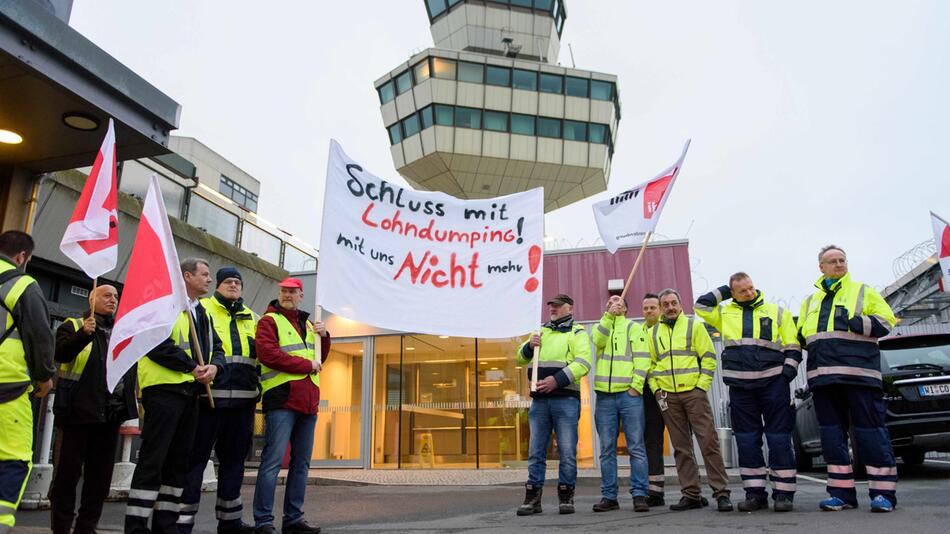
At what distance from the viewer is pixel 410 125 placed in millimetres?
36500

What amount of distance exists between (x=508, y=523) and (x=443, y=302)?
1955 mm

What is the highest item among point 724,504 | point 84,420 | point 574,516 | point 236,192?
point 236,192

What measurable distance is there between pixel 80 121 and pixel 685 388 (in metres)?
6.55

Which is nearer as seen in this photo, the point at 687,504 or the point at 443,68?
the point at 687,504

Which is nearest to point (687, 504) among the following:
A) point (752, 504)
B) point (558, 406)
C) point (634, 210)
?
point (752, 504)

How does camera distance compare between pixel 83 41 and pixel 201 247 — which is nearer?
pixel 83 41

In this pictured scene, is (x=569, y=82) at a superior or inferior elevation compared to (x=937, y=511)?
superior

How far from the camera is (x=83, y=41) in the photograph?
21.3 feet

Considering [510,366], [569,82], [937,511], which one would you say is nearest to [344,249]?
[937,511]

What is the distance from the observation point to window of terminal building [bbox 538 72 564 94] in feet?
119

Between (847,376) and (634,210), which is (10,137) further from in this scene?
(847,376)

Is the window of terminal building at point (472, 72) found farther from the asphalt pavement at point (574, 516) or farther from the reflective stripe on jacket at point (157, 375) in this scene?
the reflective stripe on jacket at point (157, 375)

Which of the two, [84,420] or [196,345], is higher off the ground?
[196,345]

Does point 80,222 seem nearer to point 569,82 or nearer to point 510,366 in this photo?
point 510,366
